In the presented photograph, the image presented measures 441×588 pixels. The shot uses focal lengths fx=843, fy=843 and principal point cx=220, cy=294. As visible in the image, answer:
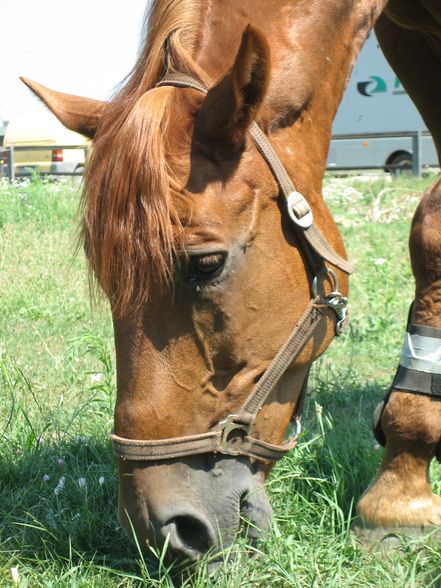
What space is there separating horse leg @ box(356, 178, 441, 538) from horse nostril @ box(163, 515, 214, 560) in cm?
76

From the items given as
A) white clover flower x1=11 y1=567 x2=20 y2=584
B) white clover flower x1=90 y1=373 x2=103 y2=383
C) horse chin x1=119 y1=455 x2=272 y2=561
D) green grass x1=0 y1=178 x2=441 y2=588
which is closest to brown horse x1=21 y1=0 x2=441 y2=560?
horse chin x1=119 y1=455 x2=272 y2=561

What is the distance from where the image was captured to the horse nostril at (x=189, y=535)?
2.19 m

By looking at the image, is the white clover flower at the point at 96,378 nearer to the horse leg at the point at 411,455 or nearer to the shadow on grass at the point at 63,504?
the shadow on grass at the point at 63,504

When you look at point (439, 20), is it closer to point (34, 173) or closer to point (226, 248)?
point (226, 248)

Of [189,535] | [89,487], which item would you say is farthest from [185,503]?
[89,487]

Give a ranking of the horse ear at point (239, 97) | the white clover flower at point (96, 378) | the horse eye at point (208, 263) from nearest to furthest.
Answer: the horse ear at point (239, 97) → the horse eye at point (208, 263) → the white clover flower at point (96, 378)

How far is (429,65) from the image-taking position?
3350mm

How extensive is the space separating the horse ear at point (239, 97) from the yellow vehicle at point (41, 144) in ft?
43.3

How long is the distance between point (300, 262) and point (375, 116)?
19072mm

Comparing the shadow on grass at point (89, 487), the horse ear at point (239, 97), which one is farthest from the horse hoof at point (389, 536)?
the horse ear at point (239, 97)

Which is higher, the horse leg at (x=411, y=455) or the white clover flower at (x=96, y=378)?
the horse leg at (x=411, y=455)

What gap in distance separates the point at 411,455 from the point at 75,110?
157cm

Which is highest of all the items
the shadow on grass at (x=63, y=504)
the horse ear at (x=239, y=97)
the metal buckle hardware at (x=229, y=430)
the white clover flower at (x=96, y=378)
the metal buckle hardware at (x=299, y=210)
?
the horse ear at (x=239, y=97)

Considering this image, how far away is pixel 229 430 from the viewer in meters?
2.29
